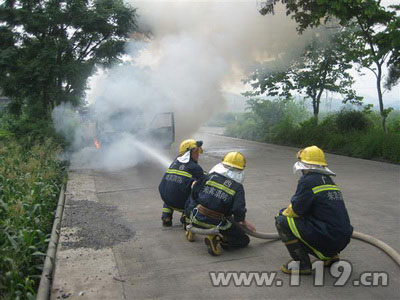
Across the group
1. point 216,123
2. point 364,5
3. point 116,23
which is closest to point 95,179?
point 116,23

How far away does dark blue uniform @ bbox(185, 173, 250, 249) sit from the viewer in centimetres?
409

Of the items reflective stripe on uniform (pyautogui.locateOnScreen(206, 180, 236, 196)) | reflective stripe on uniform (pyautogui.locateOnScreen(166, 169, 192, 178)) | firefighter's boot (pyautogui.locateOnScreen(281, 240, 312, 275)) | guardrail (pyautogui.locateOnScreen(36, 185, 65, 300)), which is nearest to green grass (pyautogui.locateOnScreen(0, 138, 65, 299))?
guardrail (pyautogui.locateOnScreen(36, 185, 65, 300))

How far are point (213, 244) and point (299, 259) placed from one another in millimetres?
939

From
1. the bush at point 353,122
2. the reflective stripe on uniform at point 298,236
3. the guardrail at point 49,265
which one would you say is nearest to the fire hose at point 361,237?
the reflective stripe on uniform at point 298,236

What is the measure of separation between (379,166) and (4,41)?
11361 mm

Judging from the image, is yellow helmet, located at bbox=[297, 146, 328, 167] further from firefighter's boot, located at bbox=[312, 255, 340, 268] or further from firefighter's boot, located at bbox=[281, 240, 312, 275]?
firefighter's boot, located at bbox=[312, 255, 340, 268]

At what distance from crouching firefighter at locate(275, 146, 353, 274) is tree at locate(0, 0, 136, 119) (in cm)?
961

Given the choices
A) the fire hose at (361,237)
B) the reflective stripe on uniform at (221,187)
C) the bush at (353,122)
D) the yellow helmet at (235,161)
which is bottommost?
the fire hose at (361,237)

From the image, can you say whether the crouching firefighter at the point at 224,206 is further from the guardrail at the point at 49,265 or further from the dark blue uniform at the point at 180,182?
the guardrail at the point at 49,265

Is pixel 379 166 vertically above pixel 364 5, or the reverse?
pixel 364 5

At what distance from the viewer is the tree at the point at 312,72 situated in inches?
582

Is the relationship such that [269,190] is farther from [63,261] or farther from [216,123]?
[216,123]

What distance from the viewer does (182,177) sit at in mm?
5020

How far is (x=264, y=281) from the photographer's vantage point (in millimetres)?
3557
